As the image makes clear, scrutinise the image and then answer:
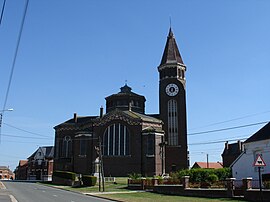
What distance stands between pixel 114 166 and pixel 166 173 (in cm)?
892

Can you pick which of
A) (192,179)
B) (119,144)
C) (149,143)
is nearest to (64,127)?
(119,144)

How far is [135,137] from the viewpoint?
193 ft

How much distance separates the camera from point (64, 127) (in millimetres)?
68188

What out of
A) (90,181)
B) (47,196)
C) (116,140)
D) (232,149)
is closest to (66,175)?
(90,181)

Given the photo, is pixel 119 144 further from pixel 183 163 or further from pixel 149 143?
pixel 183 163

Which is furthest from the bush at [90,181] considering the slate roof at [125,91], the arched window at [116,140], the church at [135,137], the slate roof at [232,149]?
the slate roof at [232,149]

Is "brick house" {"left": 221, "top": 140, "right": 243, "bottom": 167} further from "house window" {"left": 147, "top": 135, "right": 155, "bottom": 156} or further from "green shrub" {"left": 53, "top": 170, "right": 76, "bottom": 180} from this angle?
"green shrub" {"left": 53, "top": 170, "right": 76, "bottom": 180}

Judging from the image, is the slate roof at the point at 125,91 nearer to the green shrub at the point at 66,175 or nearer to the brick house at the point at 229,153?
the green shrub at the point at 66,175

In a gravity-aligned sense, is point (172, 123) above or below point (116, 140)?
above

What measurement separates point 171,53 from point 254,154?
38.9 meters

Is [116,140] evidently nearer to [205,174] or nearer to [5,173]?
[205,174]

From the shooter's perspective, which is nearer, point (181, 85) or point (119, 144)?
point (119, 144)

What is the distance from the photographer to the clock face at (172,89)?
64.5 m

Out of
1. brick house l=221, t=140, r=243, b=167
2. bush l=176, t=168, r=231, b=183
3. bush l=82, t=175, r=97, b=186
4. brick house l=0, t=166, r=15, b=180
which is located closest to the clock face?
bush l=82, t=175, r=97, b=186
